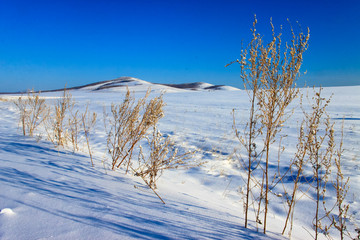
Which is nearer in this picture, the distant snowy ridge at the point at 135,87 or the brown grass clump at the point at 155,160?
the brown grass clump at the point at 155,160

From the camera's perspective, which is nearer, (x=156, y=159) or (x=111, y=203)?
(x=111, y=203)

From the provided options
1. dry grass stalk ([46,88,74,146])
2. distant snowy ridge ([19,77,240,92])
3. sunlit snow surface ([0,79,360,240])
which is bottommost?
sunlit snow surface ([0,79,360,240])

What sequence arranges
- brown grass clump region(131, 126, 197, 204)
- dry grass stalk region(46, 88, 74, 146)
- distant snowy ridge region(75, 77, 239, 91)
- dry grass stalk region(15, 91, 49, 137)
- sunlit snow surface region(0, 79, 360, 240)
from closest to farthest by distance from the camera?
sunlit snow surface region(0, 79, 360, 240) → brown grass clump region(131, 126, 197, 204) → dry grass stalk region(46, 88, 74, 146) → dry grass stalk region(15, 91, 49, 137) → distant snowy ridge region(75, 77, 239, 91)

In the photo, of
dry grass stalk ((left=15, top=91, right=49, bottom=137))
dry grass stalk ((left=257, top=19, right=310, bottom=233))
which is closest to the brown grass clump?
dry grass stalk ((left=257, top=19, right=310, bottom=233))

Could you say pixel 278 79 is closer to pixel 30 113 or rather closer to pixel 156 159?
pixel 156 159

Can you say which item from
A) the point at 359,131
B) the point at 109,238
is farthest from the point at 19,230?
the point at 359,131

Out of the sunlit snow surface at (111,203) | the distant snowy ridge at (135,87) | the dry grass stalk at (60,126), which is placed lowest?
the sunlit snow surface at (111,203)

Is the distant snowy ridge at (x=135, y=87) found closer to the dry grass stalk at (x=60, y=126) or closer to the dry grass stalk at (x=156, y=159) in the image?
the dry grass stalk at (x=60, y=126)

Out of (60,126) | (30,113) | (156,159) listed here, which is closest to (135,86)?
(30,113)

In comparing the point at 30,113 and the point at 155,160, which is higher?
the point at 30,113

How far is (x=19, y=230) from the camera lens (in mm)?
1456

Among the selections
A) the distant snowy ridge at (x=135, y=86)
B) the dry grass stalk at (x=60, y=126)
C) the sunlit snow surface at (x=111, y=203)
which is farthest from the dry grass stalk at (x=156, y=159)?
the distant snowy ridge at (x=135, y=86)

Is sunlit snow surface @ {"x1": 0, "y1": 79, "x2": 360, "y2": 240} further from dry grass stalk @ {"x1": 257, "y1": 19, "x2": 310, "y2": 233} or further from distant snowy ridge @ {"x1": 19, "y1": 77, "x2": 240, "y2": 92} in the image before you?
distant snowy ridge @ {"x1": 19, "y1": 77, "x2": 240, "y2": 92}

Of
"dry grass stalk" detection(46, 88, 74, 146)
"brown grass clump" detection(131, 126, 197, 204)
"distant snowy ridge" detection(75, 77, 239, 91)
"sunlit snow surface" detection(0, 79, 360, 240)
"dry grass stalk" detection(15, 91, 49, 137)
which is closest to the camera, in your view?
"sunlit snow surface" detection(0, 79, 360, 240)
